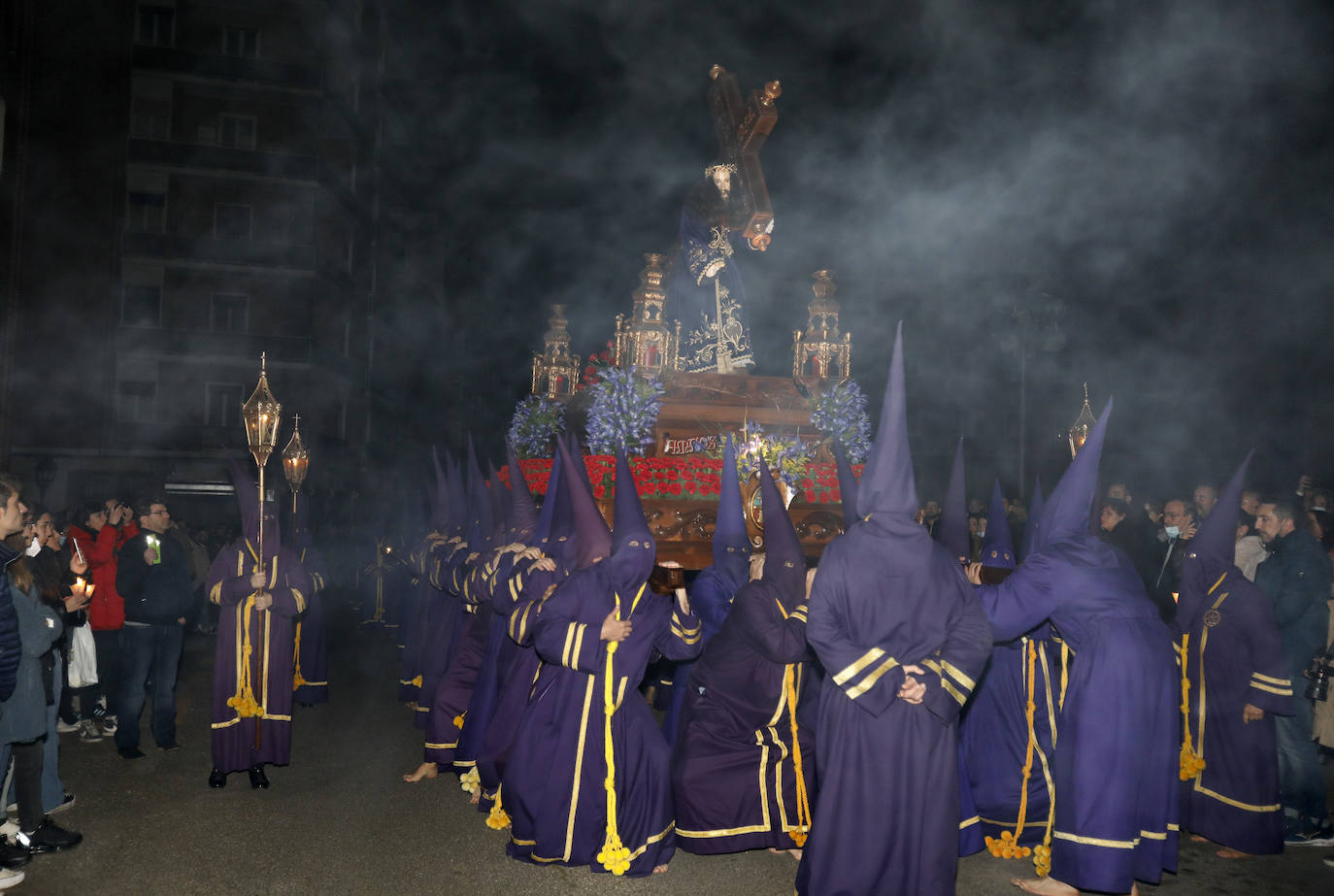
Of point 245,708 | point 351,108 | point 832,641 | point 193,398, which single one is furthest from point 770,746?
point 351,108

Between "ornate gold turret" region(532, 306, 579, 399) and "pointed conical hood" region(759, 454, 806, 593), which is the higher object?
"ornate gold turret" region(532, 306, 579, 399)

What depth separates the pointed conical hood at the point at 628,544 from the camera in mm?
5164

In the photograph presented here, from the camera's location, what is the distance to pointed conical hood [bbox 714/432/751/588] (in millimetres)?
6188

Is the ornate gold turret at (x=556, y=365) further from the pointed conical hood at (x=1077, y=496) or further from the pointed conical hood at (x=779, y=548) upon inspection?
the pointed conical hood at (x=1077, y=496)

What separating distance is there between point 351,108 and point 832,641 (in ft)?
96.0

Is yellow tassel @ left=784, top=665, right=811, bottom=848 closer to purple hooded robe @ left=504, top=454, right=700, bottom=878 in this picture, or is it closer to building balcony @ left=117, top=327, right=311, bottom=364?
purple hooded robe @ left=504, top=454, right=700, bottom=878

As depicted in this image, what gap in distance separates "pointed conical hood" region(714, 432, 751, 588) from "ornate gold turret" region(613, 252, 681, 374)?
2819 mm

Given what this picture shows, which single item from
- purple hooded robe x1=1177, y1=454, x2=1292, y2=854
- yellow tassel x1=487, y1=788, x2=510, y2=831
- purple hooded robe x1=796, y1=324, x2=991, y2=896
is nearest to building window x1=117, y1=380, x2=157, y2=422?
yellow tassel x1=487, y1=788, x2=510, y2=831

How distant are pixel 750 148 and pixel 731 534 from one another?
17.3 ft

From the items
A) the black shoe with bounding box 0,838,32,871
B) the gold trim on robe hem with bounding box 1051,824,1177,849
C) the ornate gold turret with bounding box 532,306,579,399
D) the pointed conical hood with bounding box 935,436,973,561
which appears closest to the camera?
the gold trim on robe hem with bounding box 1051,824,1177,849

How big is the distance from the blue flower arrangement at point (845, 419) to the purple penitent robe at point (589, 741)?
13.8ft

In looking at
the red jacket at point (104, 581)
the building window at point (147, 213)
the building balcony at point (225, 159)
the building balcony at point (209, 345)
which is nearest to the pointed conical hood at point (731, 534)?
the red jacket at point (104, 581)

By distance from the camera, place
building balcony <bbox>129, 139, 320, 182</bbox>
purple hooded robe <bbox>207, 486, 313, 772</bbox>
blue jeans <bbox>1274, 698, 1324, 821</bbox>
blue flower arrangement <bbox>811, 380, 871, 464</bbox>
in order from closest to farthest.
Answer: blue jeans <bbox>1274, 698, 1324, 821</bbox>, purple hooded robe <bbox>207, 486, 313, 772</bbox>, blue flower arrangement <bbox>811, 380, 871, 464</bbox>, building balcony <bbox>129, 139, 320, 182</bbox>

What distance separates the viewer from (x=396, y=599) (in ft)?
49.7
